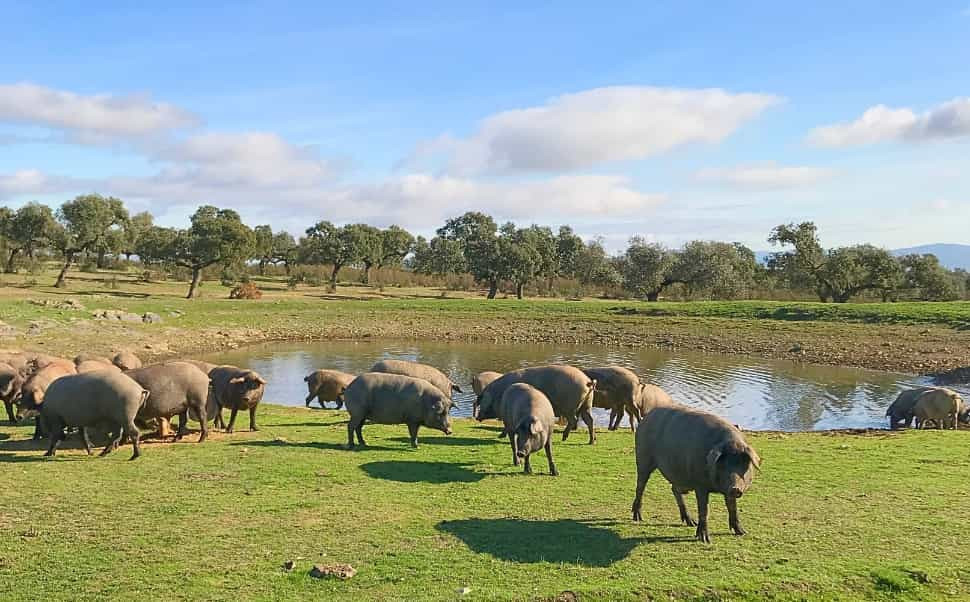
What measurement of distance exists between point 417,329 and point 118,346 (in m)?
19.4

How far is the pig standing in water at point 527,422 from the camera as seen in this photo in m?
12.5

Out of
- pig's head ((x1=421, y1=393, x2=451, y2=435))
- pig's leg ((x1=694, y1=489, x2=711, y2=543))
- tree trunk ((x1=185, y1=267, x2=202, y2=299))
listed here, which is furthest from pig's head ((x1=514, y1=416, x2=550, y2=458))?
tree trunk ((x1=185, y1=267, x2=202, y2=299))

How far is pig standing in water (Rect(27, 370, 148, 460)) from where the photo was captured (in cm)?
1301

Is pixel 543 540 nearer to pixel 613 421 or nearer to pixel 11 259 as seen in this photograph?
pixel 613 421

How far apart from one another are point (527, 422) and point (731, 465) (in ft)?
14.3

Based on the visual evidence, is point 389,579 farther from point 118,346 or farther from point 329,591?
point 118,346

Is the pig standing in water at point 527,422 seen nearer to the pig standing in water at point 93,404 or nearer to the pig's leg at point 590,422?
the pig's leg at point 590,422

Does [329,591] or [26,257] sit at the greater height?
[26,257]

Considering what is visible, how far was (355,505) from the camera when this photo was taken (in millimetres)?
10688

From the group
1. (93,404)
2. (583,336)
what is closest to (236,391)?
(93,404)

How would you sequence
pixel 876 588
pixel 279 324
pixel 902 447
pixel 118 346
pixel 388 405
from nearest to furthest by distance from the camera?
pixel 876 588 < pixel 388 405 < pixel 902 447 < pixel 118 346 < pixel 279 324

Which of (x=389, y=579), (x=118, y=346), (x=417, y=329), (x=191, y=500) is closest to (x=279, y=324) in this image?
(x=417, y=329)

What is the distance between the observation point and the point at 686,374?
33094 millimetres

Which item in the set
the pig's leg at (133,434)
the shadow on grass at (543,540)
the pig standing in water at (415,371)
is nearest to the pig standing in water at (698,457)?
the shadow on grass at (543,540)
